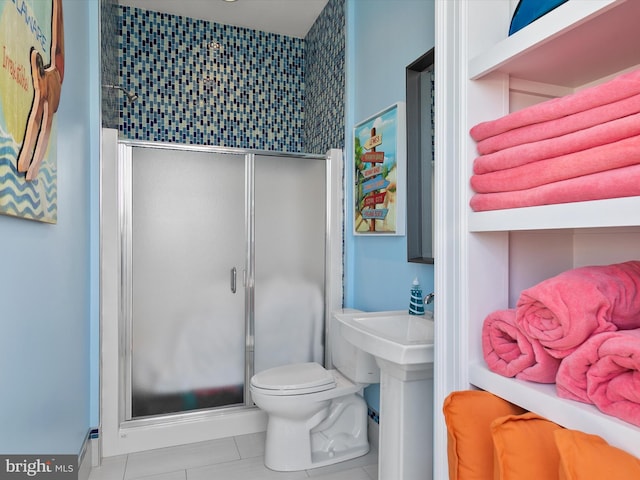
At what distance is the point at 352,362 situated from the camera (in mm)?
2279

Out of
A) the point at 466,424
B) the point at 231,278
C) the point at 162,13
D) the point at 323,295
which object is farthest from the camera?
the point at 162,13

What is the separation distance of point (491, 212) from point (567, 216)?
0.21 metres

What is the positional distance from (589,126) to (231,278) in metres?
2.11

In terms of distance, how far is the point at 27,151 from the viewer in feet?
3.90

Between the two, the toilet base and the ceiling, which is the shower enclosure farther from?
the ceiling

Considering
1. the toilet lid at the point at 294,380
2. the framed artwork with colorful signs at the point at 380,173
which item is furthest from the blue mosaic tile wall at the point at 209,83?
the toilet lid at the point at 294,380

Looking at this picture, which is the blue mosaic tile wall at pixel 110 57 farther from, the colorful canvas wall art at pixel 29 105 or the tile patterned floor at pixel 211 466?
the tile patterned floor at pixel 211 466

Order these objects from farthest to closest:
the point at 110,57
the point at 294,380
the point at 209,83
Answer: the point at 209,83, the point at 110,57, the point at 294,380

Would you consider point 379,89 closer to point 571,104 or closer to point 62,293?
point 571,104

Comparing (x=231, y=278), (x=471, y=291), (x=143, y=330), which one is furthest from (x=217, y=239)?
(x=471, y=291)

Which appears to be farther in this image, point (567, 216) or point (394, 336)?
point (394, 336)

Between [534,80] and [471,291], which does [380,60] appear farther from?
[471,291]

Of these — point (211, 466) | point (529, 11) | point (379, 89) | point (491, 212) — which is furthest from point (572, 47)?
point (211, 466)

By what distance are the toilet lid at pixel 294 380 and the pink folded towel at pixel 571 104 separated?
1506 mm
